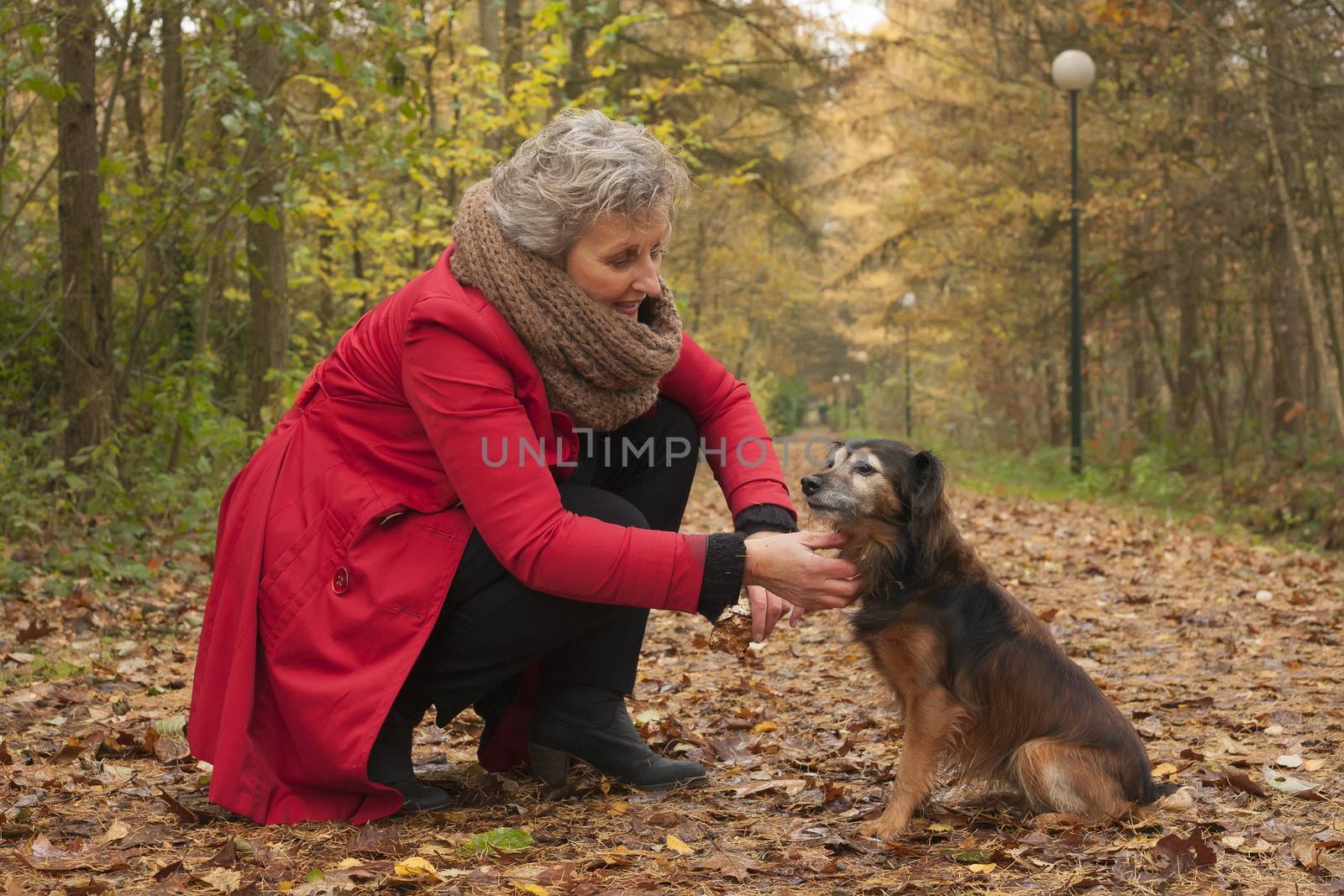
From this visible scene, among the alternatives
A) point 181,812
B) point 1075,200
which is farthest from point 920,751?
point 1075,200

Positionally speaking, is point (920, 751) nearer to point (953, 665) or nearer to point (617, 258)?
point (953, 665)

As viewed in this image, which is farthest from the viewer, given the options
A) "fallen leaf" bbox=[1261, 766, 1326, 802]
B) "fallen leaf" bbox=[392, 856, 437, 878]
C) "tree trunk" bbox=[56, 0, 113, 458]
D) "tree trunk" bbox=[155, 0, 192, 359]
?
"tree trunk" bbox=[155, 0, 192, 359]

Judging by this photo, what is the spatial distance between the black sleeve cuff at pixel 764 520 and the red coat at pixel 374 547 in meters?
0.48

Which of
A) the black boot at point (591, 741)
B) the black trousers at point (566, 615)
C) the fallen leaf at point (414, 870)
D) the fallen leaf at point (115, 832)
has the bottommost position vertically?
the fallen leaf at point (115, 832)

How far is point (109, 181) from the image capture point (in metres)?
8.94

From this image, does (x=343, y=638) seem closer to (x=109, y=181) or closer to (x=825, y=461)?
(x=825, y=461)

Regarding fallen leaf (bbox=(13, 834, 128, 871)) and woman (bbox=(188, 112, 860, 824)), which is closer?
fallen leaf (bbox=(13, 834, 128, 871))

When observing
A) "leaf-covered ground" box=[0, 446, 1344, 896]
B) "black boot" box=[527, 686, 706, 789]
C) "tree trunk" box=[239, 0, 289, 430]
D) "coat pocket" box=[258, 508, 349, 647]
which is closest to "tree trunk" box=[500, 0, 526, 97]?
"tree trunk" box=[239, 0, 289, 430]

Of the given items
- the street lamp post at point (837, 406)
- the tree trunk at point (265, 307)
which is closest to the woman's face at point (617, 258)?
the tree trunk at point (265, 307)

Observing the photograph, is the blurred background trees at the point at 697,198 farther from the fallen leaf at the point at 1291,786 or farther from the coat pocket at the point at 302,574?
the fallen leaf at the point at 1291,786

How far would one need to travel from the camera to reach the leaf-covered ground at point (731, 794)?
2732 millimetres

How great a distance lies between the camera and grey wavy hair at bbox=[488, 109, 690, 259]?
291 centimetres

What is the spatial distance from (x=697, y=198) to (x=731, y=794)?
65.3 ft

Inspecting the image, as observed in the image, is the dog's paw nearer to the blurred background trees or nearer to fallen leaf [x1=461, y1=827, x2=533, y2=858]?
fallen leaf [x1=461, y1=827, x2=533, y2=858]
